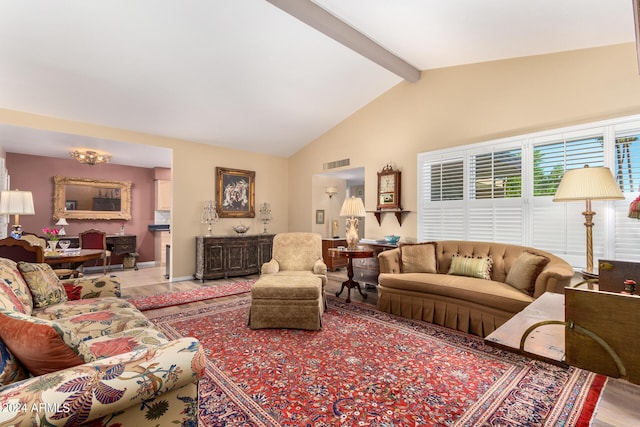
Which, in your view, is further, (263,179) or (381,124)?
(263,179)

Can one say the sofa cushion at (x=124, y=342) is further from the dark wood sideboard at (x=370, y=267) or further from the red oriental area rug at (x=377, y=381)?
the dark wood sideboard at (x=370, y=267)

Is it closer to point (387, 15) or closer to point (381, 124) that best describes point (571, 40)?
point (387, 15)

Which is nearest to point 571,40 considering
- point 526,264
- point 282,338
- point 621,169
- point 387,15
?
point 621,169

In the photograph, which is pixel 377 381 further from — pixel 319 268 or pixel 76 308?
pixel 76 308

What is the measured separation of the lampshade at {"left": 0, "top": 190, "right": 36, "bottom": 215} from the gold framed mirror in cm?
319

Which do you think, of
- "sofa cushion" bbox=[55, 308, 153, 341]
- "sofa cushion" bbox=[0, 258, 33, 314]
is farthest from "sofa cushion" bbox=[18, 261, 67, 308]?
"sofa cushion" bbox=[55, 308, 153, 341]

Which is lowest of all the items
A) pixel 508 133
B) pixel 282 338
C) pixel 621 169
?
pixel 282 338

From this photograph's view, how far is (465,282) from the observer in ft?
10.4

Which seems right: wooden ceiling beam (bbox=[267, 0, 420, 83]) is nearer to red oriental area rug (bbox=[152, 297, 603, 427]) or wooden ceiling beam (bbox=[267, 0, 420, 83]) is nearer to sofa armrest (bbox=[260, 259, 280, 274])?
sofa armrest (bbox=[260, 259, 280, 274])

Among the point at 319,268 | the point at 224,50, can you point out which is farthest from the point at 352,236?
the point at 224,50

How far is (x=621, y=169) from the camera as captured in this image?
2955 mm

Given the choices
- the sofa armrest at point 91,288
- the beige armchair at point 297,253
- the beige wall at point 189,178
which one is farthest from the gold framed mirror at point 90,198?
the beige armchair at point 297,253

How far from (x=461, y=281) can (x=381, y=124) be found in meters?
3.08

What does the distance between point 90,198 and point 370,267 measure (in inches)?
251
